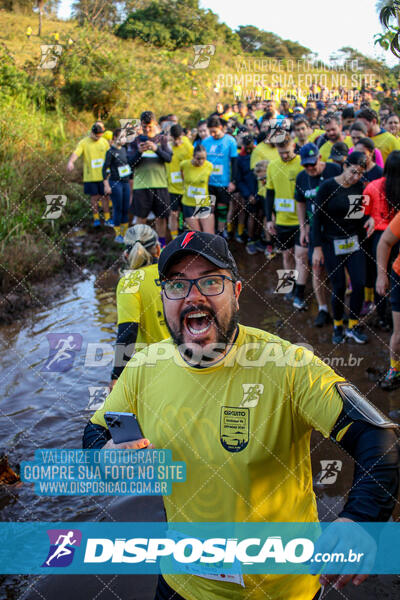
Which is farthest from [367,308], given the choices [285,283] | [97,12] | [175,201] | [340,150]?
[97,12]

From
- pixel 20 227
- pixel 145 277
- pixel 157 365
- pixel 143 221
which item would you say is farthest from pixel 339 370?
pixel 20 227

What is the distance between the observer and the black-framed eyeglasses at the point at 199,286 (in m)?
2.06

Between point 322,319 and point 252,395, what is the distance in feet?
17.3

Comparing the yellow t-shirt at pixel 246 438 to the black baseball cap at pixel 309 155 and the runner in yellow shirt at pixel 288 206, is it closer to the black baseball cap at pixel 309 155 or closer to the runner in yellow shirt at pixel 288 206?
the black baseball cap at pixel 309 155

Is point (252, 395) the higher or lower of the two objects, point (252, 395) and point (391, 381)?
the higher

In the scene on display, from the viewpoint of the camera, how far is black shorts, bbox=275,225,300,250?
7.83 m

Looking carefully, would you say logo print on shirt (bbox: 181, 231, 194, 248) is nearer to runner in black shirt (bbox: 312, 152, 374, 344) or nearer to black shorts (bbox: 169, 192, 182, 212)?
runner in black shirt (bbox: 312, 152, 374, 344)

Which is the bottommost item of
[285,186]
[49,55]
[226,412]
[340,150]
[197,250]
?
[226,412]

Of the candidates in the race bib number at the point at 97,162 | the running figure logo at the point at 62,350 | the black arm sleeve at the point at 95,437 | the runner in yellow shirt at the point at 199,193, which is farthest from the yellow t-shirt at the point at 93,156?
the black arm sleeve at the point at 95,437

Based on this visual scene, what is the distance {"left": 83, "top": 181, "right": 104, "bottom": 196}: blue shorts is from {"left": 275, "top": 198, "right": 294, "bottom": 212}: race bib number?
5594 millimetres

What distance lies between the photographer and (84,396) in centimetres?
603

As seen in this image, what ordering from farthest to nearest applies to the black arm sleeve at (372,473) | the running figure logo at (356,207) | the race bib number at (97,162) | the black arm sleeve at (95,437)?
the race bib number at (97,162) < the running figure logo at (356,207) < the black arm sleeve at (95,437) < the black arm sleeve at (372,473)

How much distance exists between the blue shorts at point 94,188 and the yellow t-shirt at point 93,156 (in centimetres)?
9

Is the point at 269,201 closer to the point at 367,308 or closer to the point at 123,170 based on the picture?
the point at 367,308
